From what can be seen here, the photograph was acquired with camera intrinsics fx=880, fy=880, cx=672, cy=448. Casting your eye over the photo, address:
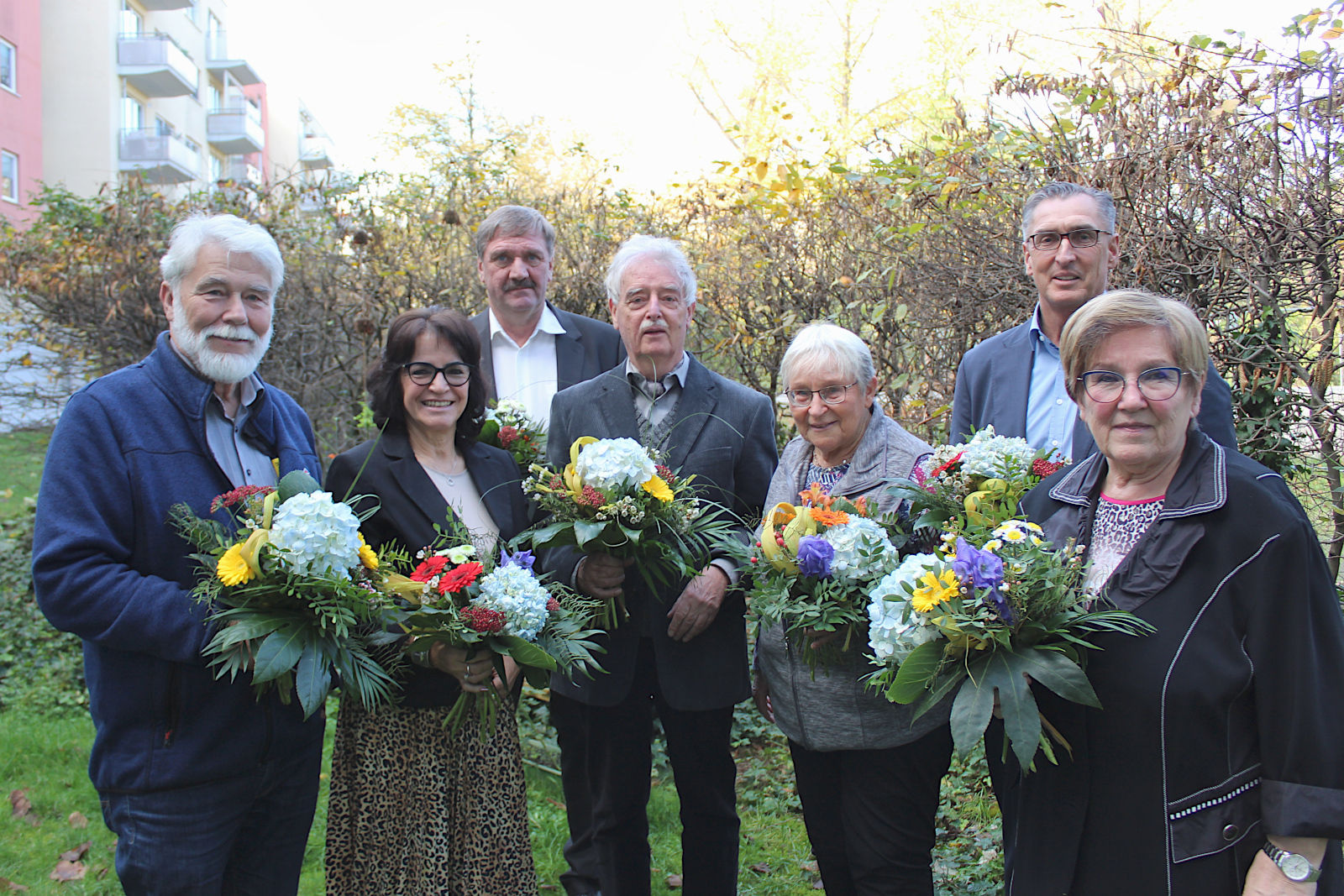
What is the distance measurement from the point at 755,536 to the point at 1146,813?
1269 millimetres

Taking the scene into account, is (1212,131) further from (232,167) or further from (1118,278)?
(232,167)

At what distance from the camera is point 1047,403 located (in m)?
3.12

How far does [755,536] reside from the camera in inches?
110

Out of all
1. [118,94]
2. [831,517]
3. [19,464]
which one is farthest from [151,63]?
[831,517]

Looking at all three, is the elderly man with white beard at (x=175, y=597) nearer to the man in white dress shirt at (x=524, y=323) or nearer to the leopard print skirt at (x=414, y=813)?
the leopard print skirt at (x=414, y=813)

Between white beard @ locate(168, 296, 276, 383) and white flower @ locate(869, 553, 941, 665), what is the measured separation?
1938mm

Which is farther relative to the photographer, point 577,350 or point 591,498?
point 577,350

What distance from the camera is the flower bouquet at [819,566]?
2.50 meters

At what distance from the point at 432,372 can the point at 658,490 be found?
3.02 ft

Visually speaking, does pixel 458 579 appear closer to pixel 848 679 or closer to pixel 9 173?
pixel 848 679

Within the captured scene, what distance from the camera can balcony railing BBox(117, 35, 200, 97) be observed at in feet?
94.8

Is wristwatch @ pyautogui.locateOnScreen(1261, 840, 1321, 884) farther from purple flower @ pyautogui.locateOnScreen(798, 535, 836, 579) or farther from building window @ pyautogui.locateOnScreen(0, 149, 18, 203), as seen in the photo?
building window @ pyautogui.locateOnScreen(0, 149, 18, 203)

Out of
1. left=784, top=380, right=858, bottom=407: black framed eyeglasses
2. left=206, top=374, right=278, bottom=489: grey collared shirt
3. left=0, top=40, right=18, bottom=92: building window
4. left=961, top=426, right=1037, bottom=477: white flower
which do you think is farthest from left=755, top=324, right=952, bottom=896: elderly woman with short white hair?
left=0, top=40, right=18, bottom=92: building window

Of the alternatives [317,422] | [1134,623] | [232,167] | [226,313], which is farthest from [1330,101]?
[232,167]
